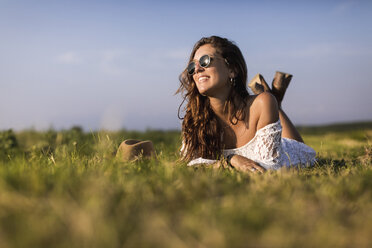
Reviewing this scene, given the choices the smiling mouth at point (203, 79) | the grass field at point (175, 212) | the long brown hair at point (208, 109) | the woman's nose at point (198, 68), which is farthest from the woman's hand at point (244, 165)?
the woman's nose at point (198, 68)

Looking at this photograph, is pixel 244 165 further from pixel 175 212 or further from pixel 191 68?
pixel 175 212

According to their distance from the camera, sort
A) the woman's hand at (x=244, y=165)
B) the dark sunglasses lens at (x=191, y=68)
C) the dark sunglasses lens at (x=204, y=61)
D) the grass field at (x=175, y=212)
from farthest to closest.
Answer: the dark sunglasses lens at (x=191, y=68)
the dark sunglasses lens at (x=204, y=61)
the woman's hand at (x=244, y=165)
the grass field at (x=175, y=212)

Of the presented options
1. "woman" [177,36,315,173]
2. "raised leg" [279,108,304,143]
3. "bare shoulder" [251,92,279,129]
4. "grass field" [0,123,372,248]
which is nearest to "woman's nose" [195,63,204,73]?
"woman" [177,36,315,173]

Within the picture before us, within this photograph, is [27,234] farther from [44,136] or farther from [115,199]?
[44,136]

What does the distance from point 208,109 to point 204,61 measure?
Result: 2.25 feet

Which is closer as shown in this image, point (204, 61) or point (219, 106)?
point (204, 61)

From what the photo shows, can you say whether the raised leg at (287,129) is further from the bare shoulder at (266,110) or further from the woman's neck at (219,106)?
the bare shoulder at (266,110)

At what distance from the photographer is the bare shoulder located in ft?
11.4

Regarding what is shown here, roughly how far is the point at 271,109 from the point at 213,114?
2.75ft

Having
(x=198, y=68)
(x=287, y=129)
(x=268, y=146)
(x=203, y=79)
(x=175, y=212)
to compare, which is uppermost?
(x=198, y=68)

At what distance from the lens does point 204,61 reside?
3.66 m

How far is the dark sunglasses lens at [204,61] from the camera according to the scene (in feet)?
11.9

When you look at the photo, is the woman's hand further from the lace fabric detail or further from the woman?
the lace fabric detail

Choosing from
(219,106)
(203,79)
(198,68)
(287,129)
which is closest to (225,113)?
(219,106)
